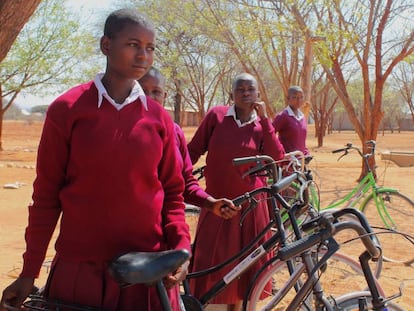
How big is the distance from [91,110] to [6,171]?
13154 millimetres

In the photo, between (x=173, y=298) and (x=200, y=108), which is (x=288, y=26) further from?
(x=200, y=108)

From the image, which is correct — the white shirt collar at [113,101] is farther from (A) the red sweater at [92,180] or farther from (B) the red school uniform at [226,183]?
(B) the red school uniform at [226,183]

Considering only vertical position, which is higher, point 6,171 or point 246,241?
point 246,241

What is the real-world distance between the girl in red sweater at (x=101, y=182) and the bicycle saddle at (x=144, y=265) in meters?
0.14

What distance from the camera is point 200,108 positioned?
22156 millimetres

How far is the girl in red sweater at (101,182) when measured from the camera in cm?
167

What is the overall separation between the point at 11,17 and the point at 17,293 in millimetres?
2023

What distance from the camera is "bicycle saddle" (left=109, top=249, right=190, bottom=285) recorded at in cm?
156

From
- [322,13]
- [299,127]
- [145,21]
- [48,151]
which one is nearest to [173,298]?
[48,151]

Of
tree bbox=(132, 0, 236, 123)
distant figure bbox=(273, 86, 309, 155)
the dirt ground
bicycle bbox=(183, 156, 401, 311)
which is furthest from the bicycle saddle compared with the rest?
tree bbox=(132, 0, 236, 123)

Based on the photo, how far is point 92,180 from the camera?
168 cm

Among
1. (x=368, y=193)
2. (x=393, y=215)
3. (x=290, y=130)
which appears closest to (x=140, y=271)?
(x=368, y=193)

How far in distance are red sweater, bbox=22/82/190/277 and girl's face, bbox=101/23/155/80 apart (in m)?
0.12

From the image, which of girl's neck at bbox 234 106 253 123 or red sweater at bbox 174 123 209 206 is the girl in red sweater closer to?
red sweater at bbox 174 123 209 206
